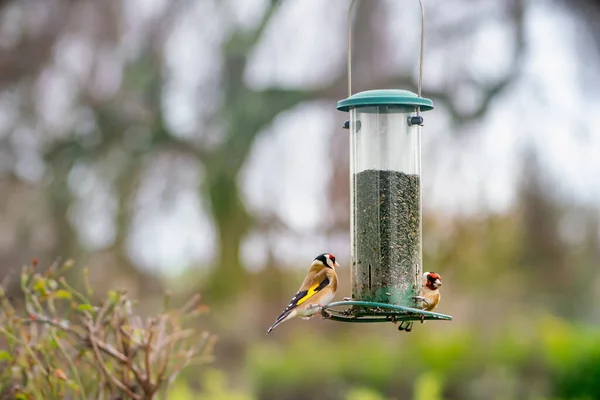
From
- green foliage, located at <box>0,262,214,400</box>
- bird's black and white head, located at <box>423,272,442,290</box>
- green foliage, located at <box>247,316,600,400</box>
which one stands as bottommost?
green foliage, located at <box>247,316,600,400</box>

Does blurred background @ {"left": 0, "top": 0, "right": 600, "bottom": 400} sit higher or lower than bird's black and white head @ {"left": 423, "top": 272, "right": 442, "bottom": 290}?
higher

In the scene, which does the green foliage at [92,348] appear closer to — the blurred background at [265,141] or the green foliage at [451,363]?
the blurred background at [265,141]

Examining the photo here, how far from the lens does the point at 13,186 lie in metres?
7.48

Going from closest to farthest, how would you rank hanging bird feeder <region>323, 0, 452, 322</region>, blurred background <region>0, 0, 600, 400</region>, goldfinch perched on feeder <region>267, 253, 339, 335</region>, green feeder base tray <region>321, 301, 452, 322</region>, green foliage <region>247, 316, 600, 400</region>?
1. green feeder base tray <region>321, 301, 452, 322</region>
2. goldfinch perched on feeder <region>267, 253, 339, 335</region>
3. hanging bird feeder <region>323, 0, 452, 322</region>
4. blurred background <region>0, 0, 600, 400</region>
5. green foliage <region>247, 316, 600, 400</region>

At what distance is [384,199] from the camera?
335 centimetres

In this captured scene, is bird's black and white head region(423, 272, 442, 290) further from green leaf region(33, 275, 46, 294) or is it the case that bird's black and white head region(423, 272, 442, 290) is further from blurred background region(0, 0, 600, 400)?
blurred background region(0, 0, 600, 400)

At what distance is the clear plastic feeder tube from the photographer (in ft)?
10.8

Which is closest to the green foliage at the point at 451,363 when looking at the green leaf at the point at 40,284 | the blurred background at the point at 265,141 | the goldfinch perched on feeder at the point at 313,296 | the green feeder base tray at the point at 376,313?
the blurred background at the point at 265,141

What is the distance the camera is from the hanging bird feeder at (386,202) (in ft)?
10.7

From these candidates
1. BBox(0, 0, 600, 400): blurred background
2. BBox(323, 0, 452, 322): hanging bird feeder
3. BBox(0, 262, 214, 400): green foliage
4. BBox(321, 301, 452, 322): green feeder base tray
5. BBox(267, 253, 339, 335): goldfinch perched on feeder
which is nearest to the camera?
BBox(0, 262, 214, 400): green foliage

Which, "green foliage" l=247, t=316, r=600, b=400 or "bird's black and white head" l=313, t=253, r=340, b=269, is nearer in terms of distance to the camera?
"bird's black and white head" l=313, t=253, r=340, b=269

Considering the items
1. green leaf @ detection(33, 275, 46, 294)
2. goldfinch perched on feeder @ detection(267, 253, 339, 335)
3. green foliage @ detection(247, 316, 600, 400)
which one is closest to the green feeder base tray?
goldfinch perched on feeder @ detection(267, 253, 339, 335)

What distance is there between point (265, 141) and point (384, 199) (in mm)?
3858

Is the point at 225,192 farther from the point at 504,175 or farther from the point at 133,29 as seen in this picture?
the point at 504,175
